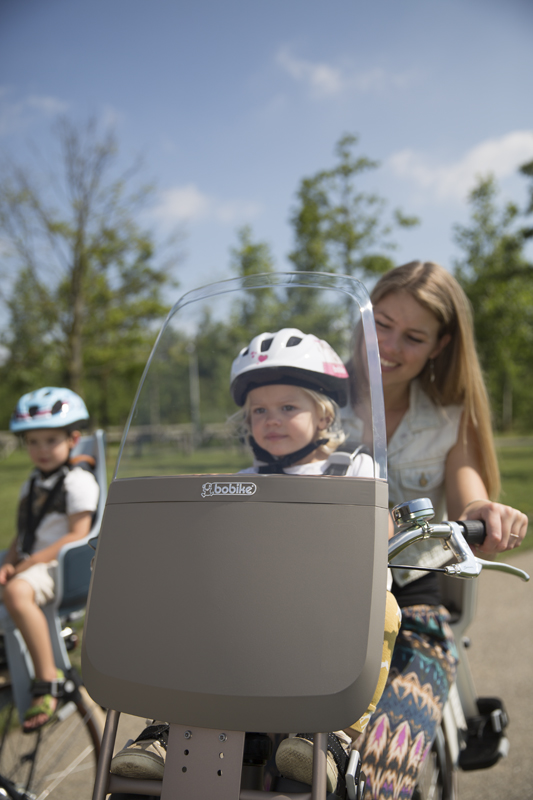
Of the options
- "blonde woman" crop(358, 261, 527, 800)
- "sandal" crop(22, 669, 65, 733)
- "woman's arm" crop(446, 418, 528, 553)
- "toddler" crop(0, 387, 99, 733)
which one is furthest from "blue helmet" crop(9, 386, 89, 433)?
"woman's arm" crop(446, 418, 528, 553)

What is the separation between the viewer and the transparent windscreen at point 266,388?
1714mm

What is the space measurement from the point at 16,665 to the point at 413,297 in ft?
7.87

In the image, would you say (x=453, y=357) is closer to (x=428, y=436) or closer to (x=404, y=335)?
(x=404, y=335)

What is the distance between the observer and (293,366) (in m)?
1.79

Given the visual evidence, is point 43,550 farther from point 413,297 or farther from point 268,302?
point 413,297

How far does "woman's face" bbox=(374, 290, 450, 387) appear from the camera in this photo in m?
2.31

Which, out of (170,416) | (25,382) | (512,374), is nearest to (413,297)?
(170,416)

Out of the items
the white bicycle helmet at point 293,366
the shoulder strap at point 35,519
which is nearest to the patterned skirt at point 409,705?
the white bicycle helmet at point 293,366

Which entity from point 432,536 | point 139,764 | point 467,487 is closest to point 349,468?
point 432,536

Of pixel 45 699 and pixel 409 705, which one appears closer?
pixel 409 705

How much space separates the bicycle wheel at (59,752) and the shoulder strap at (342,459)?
1.74 m

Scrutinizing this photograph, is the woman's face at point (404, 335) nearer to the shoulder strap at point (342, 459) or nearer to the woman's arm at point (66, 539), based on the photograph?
the shoulder strap at point (342, 459)

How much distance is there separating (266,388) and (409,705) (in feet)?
3.30

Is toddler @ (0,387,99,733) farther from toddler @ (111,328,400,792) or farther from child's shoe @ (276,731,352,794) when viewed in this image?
child's shoe @ (276,731,352,794)
